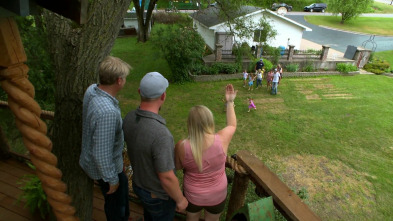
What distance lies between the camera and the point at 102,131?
6.16 ft

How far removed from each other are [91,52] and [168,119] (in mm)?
8510

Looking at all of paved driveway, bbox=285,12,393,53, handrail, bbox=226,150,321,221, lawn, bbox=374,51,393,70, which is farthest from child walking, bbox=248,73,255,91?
lawn, bbox=374,51,393,70

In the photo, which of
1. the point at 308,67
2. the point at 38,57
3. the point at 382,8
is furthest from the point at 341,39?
the point at 38,57

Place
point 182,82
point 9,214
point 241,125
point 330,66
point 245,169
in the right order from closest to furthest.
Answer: point 245,169
point 9,214
point 241,125
point 182,82
point 330,66

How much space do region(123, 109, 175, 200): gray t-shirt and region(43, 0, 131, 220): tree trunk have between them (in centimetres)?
65

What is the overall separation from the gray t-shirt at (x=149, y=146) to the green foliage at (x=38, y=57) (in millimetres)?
3697

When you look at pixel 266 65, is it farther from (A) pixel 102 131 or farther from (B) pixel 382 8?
(B) pixel 382 8

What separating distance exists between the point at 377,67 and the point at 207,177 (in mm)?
19581

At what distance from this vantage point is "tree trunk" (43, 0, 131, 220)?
7.48 feet

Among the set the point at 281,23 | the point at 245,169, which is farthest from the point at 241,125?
the point at 281,23

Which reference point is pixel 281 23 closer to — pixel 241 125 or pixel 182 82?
pixel 182 82

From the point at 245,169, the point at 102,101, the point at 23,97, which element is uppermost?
the point at 23,97

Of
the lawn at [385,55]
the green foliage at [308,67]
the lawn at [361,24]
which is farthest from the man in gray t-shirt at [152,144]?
the lawn at [361,24]

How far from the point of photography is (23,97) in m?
1.39
